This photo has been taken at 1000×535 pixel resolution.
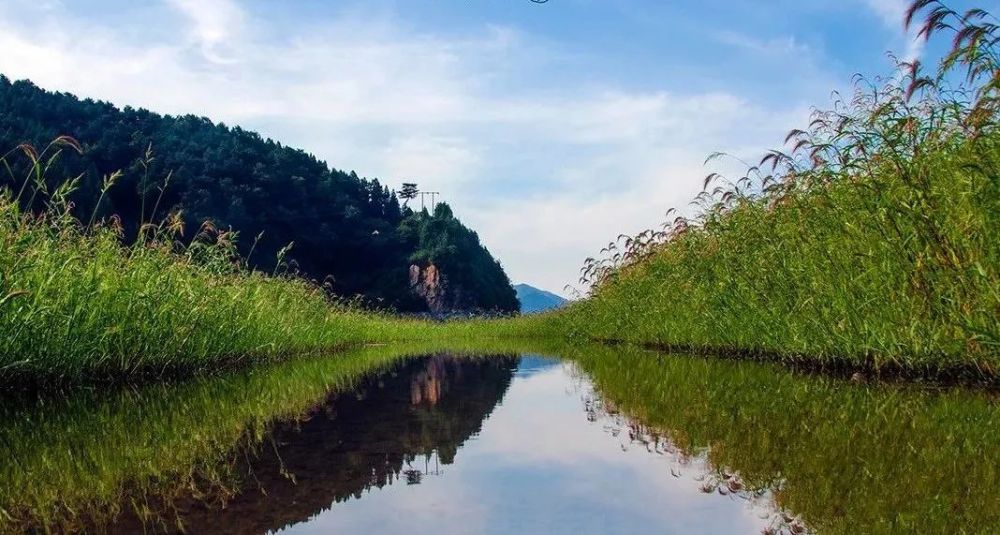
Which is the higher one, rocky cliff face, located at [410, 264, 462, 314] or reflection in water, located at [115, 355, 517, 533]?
rocky cliff face, located at [410, 264, 462, 314]

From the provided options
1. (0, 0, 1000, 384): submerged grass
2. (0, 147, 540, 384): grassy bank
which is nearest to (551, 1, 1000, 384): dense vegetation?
(0, 0, 1000, 384): submerged grass

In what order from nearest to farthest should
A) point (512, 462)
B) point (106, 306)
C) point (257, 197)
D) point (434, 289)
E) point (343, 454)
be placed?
1. point (512, 462)
2. point (343, 454)
3. point (106, 306)
4. point (257, 197)
5. point (434, 289)

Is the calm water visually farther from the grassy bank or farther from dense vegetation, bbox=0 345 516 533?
the grassy bank

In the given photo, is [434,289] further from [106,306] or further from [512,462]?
[512,462]

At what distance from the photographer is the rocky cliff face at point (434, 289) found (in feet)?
189

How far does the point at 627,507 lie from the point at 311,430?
175 cm

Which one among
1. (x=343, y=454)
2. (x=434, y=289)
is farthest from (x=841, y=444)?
(x=434, y=289)

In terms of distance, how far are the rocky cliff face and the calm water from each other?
53048 millimetres

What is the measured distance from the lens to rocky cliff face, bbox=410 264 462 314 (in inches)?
2269

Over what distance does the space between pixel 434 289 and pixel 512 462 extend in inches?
2190

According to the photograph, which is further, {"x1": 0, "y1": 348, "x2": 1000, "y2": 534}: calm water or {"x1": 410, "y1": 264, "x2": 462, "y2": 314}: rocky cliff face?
{"x1": 410, "y1": 264, "x2": 462, "y2": 314}: rocky cliff face

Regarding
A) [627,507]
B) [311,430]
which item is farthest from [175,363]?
[627,507]

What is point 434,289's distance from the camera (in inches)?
2286

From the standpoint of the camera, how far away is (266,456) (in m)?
2.70
